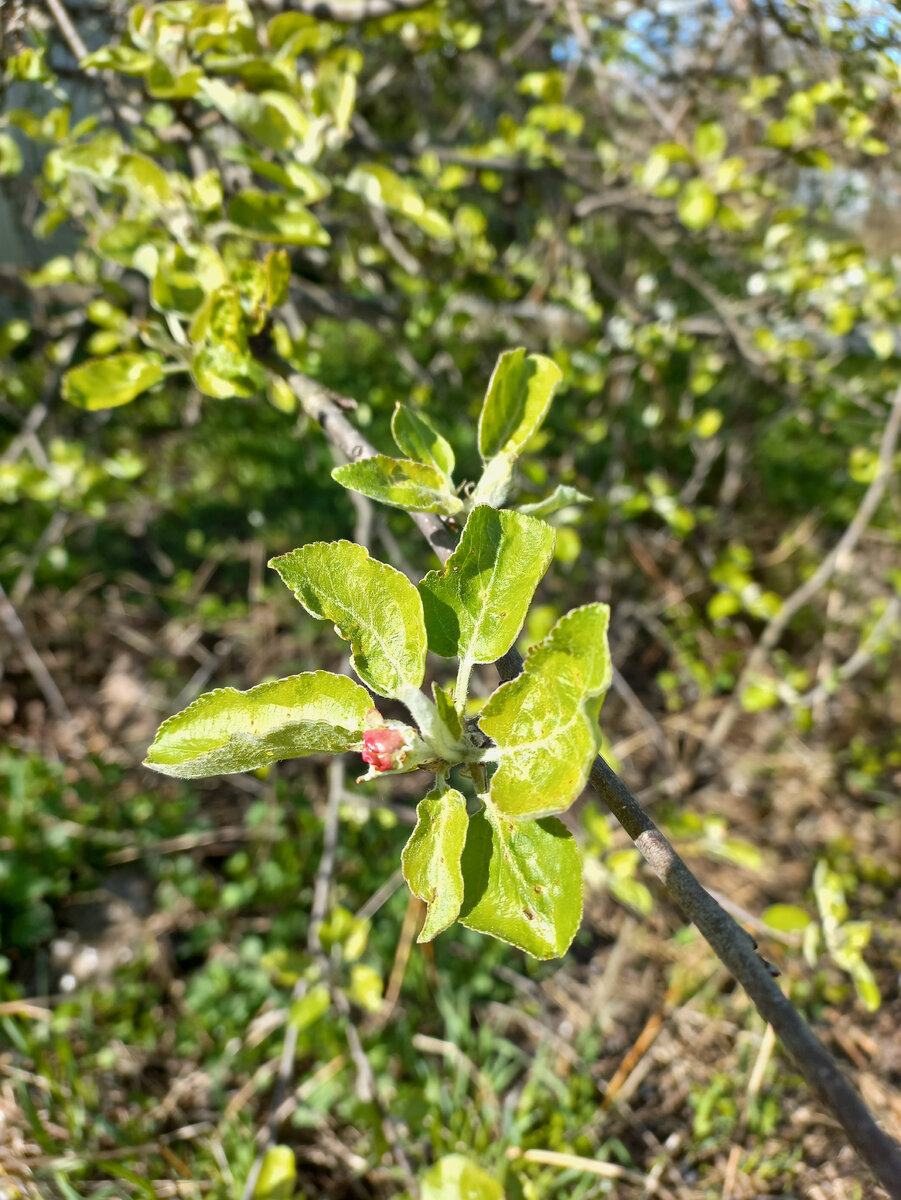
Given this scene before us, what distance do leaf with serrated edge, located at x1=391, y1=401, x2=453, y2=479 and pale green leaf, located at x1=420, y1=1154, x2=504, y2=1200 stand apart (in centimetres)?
70

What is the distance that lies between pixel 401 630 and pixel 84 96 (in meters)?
1.80

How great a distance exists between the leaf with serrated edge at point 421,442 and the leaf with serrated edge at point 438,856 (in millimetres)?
252

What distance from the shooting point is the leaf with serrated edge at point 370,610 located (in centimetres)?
44

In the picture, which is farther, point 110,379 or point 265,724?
point 110,379

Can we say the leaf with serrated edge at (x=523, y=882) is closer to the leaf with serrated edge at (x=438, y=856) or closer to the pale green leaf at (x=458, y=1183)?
the leaf with serrated edge at (x=438, y=856)

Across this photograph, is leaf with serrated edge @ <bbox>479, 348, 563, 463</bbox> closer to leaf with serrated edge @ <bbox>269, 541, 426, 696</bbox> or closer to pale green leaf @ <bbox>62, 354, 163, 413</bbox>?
leaf with serrated edge @ <bbox>269, 541, 426, 696</bbox>

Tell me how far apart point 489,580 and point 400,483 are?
0.11 meters

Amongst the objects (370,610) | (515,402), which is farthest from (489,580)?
(515,402)

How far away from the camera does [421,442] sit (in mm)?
578

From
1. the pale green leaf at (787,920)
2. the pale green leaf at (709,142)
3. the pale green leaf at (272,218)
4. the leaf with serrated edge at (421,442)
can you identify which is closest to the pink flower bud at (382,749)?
the leaf with serrated edge at (421,442)

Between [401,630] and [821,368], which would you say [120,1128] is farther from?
[821,368]

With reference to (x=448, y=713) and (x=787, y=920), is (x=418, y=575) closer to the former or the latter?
(x=787, y=920)

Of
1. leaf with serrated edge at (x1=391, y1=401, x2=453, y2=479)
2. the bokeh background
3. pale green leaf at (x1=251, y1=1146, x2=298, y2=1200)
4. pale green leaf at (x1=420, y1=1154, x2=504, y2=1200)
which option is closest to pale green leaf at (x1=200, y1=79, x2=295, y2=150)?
the bokeh background

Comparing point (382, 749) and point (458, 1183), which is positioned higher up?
point (382, 749)
